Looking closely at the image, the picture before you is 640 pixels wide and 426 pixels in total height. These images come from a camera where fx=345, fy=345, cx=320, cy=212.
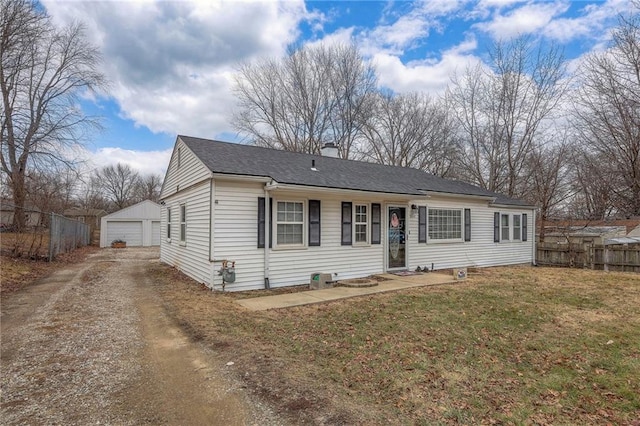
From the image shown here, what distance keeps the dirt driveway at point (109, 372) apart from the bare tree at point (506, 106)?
906 inches

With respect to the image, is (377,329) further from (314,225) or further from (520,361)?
(314,225)

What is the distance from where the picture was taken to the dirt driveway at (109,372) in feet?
9.69

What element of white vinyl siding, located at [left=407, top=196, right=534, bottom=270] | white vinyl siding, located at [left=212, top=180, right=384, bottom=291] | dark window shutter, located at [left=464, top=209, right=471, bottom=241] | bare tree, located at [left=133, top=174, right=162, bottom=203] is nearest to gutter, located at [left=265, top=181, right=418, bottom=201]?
white vinyl siding, located at [left=212, top=180, right=384, bottom=291]

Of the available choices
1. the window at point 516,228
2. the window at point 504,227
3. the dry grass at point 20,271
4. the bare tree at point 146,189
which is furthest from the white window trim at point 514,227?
the bare tree at point 146,189

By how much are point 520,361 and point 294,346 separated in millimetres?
2880

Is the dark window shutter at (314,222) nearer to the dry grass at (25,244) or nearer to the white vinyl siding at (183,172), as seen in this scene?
the white vinyl siding at (183,172)

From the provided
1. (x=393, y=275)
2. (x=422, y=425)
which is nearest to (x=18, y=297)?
(x=422, y=425)

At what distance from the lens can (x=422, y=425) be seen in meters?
2.85

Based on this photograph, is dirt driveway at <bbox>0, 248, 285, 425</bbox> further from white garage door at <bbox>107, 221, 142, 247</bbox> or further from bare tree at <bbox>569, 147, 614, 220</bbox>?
bare tree at <bbox>569, 147, 614, 220</bbox>

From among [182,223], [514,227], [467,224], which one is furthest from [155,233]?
[514,227]

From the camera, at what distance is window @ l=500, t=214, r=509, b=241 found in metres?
14.8

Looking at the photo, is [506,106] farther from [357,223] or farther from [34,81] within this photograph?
[34,81]

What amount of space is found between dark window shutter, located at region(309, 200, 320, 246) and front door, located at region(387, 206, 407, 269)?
2.79 m

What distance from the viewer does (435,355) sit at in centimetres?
444
